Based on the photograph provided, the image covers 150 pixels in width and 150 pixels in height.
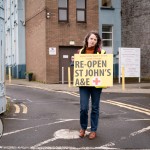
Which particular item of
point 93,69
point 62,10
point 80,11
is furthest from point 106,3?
point 93,69

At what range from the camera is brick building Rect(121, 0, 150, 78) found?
30.4 m

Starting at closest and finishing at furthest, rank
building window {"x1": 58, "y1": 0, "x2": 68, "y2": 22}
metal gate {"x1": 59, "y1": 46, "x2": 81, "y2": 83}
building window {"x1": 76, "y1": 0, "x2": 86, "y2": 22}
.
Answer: metal gate {"x1": 59, "y1": 46, "x2": 81, "y2": 83} < building window {"x1": 58, "y1": 0, "x2": 68, "y2": 22} < building window {"x1": 76, "y1": 0, "x2": 86, "y2": 22}

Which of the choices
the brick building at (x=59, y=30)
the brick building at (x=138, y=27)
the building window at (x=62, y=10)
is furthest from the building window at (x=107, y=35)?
the building window at (x=62, y=10)

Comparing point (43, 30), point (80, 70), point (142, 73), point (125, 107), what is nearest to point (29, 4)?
point (43, 30)

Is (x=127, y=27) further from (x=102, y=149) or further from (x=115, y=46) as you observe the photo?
(x=102, y=149)

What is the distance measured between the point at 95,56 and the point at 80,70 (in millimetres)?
410

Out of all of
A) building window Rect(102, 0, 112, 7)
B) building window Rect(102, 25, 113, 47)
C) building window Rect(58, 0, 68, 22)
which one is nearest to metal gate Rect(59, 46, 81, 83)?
building window Rect(58, 0, 68, 22)

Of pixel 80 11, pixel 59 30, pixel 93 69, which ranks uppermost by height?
pixel 80 11

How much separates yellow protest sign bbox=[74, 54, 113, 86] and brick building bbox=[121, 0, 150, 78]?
2233 centimetres

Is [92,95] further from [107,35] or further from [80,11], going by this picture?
[107,35]

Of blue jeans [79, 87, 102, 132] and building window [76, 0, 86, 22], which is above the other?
building window [76, 0, 86, 22]

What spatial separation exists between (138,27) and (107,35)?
3030 millimetres

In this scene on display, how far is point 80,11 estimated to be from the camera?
91.1 ft

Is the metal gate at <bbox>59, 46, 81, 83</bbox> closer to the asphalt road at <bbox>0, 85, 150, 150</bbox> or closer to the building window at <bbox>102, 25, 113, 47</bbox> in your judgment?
the building window at <bbox>102, 25, 113, 47</bbox>
